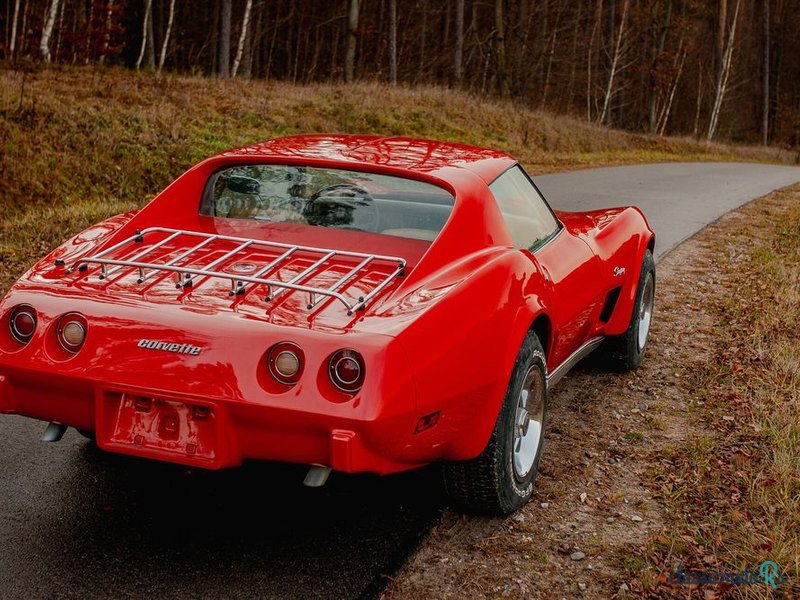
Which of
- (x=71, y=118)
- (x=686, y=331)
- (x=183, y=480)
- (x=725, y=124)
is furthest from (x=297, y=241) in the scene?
(x=725, y=124)

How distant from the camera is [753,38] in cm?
5338

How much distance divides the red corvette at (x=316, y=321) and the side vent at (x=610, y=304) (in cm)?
66

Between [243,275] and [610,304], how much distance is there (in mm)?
2450

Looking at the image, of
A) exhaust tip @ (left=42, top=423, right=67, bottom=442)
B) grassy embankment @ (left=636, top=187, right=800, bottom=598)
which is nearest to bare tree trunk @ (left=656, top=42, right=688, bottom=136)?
grassy embankment @ (left=636, top=187, right=800, bottom=598)

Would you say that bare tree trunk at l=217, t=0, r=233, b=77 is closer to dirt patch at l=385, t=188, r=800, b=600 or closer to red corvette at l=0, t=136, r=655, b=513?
dirt patch at l=385, t=188, r=800, b=600

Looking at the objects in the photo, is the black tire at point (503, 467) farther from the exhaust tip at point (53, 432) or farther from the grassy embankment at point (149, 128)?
the grassy embankment at point (149, 128)

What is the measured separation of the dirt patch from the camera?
2938mm

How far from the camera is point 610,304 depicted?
15.9 feet

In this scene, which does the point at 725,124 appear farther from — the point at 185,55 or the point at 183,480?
the point at 183,480

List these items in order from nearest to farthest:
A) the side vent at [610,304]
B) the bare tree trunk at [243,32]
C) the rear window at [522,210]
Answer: the rear window at [522,210]
the side vent at [610,304]
the bare tree trunk at [243,32]

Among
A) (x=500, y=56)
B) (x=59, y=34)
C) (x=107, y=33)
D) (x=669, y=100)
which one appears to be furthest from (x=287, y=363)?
(x=669, y=100)

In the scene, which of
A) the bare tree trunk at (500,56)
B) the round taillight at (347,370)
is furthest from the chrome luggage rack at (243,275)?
the bare tree trunk at (500,56)

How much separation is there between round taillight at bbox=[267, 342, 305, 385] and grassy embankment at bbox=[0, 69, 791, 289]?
15.5ft

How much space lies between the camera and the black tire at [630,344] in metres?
5.08
